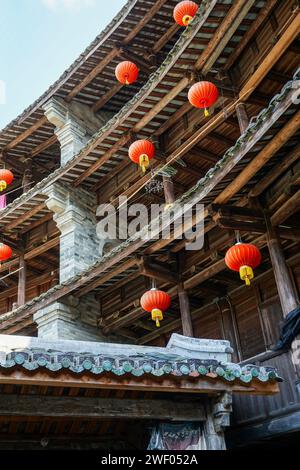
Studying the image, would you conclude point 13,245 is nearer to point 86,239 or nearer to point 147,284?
point 86,239

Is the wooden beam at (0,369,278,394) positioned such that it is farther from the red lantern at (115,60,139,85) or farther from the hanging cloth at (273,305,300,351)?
the red lantern at (115,60,139,85)

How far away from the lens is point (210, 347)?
7738 millimetres

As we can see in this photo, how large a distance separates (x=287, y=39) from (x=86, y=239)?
6988 millimetres

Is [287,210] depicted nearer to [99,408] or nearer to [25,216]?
[99,408]

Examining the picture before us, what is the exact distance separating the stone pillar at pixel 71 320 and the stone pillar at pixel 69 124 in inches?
159

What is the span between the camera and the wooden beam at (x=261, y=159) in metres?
7.73

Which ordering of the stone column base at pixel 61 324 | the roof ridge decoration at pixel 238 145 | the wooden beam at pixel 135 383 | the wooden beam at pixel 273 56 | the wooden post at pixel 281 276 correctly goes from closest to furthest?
the wooden beam at pixel 135 383 < the roof ridge decoration at pixel 238 145 < the wooden post at pixel 281 276 < the wooden beam at pixel 273 56 < the stone column base at pixel 61 324

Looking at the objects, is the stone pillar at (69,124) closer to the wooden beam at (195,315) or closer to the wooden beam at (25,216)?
the wooden beam at (25,216)

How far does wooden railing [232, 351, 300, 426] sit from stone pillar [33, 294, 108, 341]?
16.5 ft

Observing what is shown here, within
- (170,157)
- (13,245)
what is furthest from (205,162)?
(13,245)

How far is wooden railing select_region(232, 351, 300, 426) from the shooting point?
783 centimetres

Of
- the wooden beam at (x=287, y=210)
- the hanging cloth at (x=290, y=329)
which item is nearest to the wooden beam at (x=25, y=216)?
the wooden beam at (x=287, y=210)

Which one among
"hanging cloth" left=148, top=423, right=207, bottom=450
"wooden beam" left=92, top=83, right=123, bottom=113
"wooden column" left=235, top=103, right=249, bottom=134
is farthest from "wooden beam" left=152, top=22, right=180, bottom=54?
"hanging cloth" left=148, top=423, right=207, bottom=450
